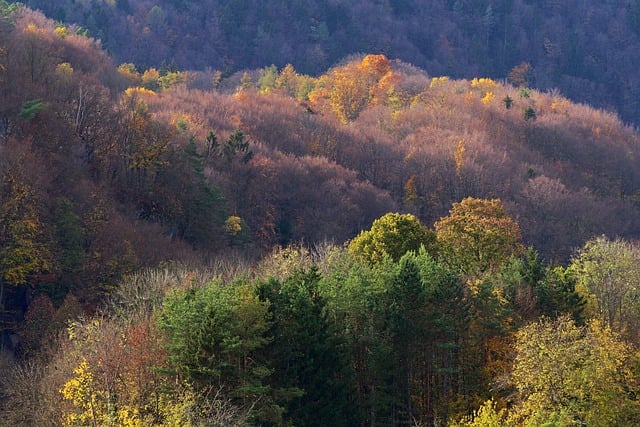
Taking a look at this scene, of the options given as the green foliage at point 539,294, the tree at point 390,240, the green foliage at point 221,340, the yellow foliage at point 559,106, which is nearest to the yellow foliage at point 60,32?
the tree at point 390,240

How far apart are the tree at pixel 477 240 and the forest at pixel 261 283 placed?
0.14m

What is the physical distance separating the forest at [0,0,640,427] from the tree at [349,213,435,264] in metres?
0.17

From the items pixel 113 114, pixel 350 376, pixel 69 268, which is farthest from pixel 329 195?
pixel 350 376

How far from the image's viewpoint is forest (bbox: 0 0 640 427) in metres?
42.8

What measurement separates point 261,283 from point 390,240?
49.7ft

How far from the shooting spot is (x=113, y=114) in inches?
3403

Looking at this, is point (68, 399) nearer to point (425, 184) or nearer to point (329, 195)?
point (329, 195)

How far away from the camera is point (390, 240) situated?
2357 inches

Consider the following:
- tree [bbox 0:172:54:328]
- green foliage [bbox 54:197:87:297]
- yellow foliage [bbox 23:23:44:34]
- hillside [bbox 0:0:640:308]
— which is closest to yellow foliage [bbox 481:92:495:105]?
hillside [bbox 0:0:640:308]

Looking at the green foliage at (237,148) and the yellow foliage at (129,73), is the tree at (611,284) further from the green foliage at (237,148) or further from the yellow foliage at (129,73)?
the yellow foliage at (129,73)

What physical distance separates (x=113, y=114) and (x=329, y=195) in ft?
102

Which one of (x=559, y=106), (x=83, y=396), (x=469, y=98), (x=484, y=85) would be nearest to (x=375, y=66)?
(x=484, y=85)

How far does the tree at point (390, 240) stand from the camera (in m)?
59.6

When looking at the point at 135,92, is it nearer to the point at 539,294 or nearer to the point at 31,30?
the point at 31,30
